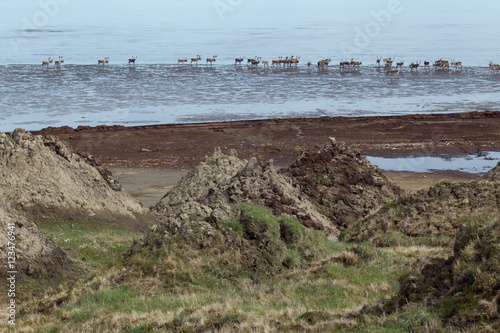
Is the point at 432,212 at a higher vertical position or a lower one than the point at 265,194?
lower

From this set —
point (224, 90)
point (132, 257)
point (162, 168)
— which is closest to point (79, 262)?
point (132, 257)

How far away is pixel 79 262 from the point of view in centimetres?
1380

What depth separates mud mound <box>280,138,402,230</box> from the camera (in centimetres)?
1777

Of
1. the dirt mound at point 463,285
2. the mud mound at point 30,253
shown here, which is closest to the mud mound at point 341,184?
the mud mound at point 30,253

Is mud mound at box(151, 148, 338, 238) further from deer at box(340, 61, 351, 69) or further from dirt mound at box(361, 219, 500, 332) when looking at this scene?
deer at box(340, 61, 351, 69)

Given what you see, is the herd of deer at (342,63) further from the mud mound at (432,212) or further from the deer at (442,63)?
the mud mound at (432,212)

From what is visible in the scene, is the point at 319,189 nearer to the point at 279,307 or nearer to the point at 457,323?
the point at 279,307

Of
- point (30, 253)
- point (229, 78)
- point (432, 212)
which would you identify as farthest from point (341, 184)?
point (229, 78)

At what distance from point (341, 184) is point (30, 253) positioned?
8995 millimetres

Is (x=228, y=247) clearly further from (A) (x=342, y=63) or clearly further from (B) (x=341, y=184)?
(A) (x=342, y=63)

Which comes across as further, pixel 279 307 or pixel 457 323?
pixel 279 307

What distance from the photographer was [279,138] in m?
34.5

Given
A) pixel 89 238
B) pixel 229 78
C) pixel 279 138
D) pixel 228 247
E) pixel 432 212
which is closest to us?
pixel 228 247

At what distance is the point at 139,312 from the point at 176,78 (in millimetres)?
51829
